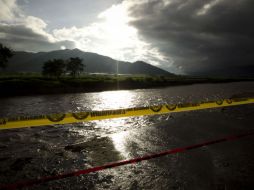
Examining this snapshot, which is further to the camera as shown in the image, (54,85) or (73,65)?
(73,65)

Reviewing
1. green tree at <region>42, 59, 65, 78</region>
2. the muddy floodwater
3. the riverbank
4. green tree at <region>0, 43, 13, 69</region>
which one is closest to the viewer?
the muddy floodwater

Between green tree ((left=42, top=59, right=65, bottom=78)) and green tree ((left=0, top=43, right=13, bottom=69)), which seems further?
green tree ((left=42, top=59, right=65, bottom=78))

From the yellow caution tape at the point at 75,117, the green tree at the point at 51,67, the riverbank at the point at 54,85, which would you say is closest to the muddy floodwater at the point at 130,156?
the yellow caution tape at the point at 75,117

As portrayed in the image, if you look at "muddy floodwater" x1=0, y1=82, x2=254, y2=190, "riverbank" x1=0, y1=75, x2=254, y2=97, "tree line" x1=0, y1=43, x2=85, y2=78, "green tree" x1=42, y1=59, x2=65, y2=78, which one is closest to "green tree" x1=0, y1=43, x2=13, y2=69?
"tree line" x1=0, y1=43, x2=85, y2=78

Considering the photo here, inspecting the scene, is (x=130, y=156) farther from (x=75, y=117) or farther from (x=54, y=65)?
(x=54, y=65)

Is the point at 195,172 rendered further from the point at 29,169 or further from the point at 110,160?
the point at 29,169

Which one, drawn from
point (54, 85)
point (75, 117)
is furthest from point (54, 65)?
point (75, 117)

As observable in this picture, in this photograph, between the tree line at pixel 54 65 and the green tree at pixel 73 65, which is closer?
the tree line at pixel 54 65

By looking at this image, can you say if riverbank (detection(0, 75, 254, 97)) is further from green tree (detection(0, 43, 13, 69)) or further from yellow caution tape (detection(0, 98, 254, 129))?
yellow caution tape (detection(0, 98, 254, 129))

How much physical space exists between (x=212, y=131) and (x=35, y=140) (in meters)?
9.58

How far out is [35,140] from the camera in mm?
10336

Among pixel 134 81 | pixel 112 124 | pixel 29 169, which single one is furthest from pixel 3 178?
pixel 134 81

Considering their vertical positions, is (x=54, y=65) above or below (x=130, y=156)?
above

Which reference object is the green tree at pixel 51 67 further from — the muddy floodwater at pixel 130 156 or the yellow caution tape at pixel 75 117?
the yellow caution tape at pixel 75 117
